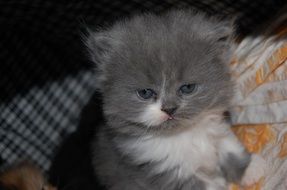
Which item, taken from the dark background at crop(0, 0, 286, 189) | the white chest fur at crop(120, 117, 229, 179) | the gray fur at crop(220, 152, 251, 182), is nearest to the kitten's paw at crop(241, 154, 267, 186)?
the gray fur at crop(220, 152, 251, 182)

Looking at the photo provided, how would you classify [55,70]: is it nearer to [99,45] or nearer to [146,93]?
[99,45]

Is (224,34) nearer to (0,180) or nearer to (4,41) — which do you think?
(0,180)

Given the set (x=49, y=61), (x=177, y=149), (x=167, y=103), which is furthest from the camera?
(x=49, y=61)

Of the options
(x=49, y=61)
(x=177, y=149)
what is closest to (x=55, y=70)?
(x=49, y=61)

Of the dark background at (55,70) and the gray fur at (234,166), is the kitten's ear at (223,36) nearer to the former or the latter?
the dark background at (55,70)

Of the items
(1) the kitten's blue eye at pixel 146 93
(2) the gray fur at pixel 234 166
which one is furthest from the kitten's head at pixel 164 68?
(2) the gray fur at pixel 234 166

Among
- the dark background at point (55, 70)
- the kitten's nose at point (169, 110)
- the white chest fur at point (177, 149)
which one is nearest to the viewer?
the kitten's nose at point (169, 110)
